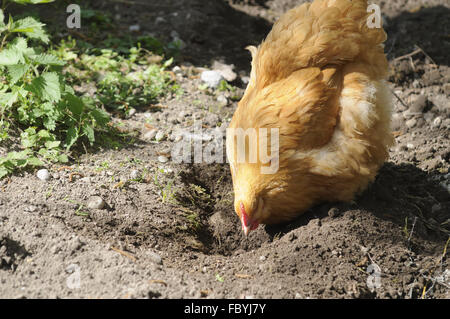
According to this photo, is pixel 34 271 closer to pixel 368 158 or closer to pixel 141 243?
pixel 141 243

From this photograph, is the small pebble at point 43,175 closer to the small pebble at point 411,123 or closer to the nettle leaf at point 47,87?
the nettle leaf at point 47,87

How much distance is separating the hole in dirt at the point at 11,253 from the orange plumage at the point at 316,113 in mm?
1417

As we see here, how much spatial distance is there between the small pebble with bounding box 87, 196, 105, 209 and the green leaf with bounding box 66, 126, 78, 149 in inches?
23.6

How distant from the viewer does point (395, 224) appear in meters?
3.23

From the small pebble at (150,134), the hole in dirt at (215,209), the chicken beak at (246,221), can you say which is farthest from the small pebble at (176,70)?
the chicken beak at (246,221)

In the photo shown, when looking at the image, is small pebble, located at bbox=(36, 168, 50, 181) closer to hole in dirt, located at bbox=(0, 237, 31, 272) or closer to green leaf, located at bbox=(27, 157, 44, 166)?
green leaf, located at bbox=(27, 157, 44, 166)

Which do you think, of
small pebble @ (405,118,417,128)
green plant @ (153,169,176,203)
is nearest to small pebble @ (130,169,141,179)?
green plant @ (153,169,176,203)

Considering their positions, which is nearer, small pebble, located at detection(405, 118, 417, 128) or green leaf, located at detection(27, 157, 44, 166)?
green leaf, located at detection(27, 157, 44, 166)

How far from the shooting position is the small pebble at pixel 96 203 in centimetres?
327

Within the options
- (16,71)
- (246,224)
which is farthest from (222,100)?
(16,71)

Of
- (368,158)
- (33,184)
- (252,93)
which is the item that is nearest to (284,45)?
(252,93)

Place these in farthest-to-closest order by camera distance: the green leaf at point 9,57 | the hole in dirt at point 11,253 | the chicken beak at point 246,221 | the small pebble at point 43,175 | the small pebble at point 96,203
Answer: the green leaf at point 9,57
the small pebble at point 43,175
the small pebble at point 96,203
the chicken beak at point 246,221
the hole in dirt at point 11,253

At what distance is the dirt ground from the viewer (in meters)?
2.73

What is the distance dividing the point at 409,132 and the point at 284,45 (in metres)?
1.82
